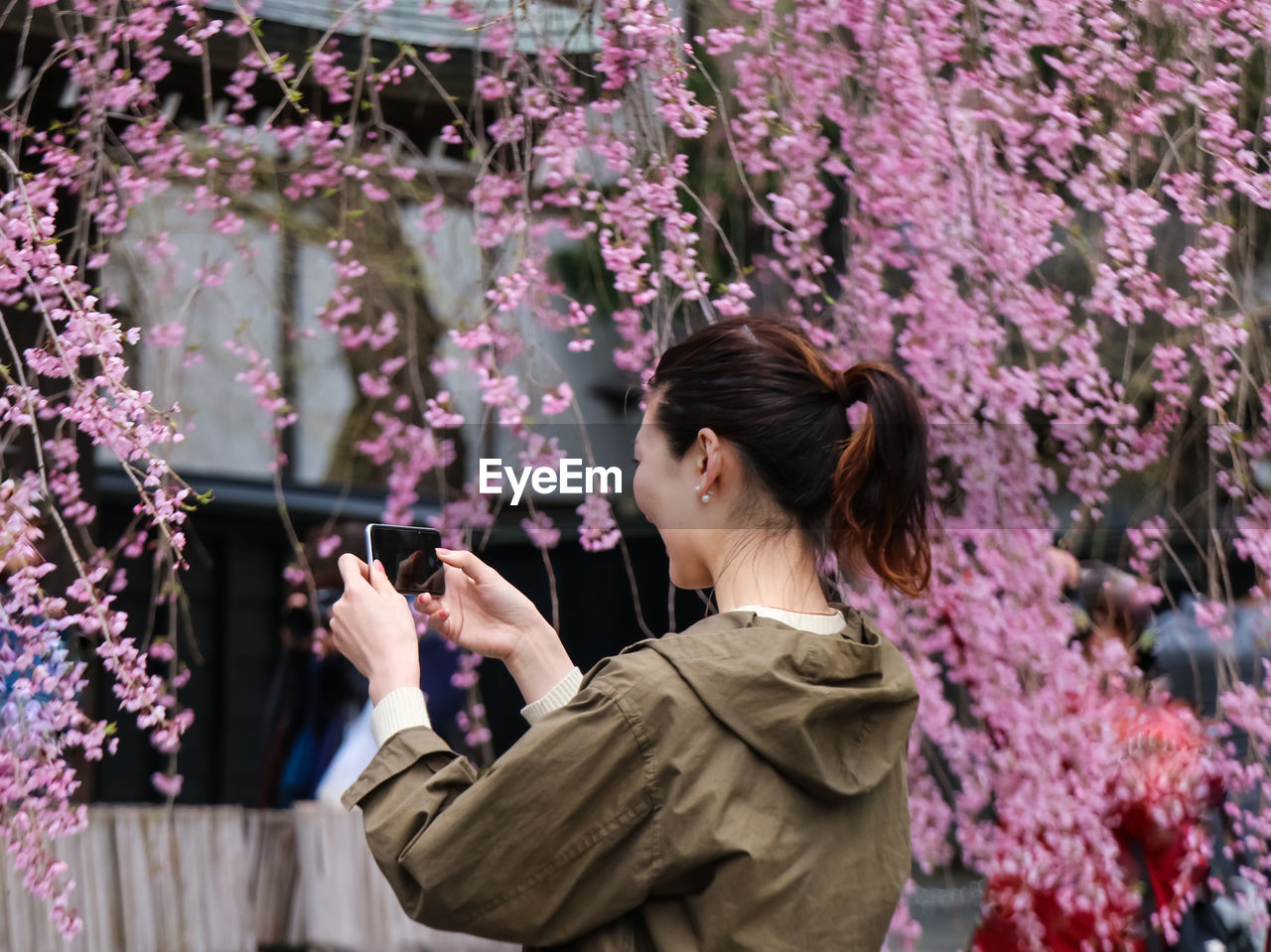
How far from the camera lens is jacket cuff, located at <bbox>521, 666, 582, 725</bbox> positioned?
1.26 metres

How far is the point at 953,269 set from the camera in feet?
8.26

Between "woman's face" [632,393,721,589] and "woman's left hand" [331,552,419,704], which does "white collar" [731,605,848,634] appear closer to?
"woman's face" [632,393,721,589]

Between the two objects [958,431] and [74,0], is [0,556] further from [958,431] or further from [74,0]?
[958,431]

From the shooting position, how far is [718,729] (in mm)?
1063

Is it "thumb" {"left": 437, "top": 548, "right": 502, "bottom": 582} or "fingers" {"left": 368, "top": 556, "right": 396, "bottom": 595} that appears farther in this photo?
"thumb" {"left": 437, "top": 548, "right": 502, "bottom": 582}

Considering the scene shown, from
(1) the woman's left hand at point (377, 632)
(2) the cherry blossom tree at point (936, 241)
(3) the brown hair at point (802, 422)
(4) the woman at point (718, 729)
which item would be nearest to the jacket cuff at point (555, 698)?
(4) the woman at point (718, 729)

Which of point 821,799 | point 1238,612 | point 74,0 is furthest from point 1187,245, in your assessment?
point 74,0

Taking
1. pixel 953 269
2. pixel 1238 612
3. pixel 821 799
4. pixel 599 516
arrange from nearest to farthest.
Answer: pixel 821 799
pixel 599 516
pixel 1238 612
pixel 953 269

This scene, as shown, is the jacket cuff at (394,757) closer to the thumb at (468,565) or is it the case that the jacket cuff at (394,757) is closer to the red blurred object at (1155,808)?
the thumb at (468,565)

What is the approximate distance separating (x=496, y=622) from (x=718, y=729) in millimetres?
376

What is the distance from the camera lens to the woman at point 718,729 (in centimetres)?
103

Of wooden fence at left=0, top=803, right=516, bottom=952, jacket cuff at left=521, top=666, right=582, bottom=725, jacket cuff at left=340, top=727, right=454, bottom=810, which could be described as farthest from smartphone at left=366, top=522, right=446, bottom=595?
wooden fence at left=0, top=803, right=516, bottom=952

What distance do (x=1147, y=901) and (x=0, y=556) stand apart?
80.2 inches

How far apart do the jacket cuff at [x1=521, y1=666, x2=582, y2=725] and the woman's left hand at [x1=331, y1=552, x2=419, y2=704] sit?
135 millimetres
